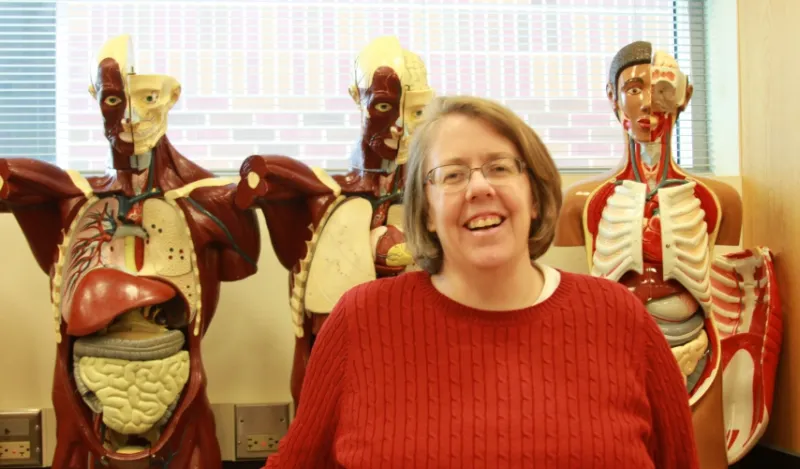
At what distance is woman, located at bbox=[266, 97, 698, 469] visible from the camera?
34.1 inches

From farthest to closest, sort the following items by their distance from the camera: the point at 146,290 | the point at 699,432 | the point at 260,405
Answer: the point at 260,405 → the point at 699,432 → the point at 146,290

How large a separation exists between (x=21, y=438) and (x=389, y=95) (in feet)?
3.70

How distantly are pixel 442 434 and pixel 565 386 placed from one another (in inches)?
5.6

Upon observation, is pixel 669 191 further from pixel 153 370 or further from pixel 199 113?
pixel 199 113

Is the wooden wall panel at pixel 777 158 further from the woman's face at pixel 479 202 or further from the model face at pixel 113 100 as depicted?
the model face at pixel 113 100

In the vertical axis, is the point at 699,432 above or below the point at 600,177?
below

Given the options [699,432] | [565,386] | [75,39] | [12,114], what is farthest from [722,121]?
[12,114]

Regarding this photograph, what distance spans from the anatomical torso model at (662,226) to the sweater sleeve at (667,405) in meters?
0.58

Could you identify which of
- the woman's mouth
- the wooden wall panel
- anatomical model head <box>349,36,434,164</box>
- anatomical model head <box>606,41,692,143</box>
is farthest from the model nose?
the wooden wall panel

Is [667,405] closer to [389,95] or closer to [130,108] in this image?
[389,95]

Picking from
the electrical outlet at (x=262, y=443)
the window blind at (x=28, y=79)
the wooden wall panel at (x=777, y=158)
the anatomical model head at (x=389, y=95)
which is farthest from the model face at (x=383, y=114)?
the window blind at (x=28, y=79)

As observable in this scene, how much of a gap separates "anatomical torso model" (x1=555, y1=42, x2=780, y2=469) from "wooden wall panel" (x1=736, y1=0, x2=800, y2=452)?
30cm

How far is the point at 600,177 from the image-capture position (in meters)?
1.61

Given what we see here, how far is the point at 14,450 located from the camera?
5.88 ft
